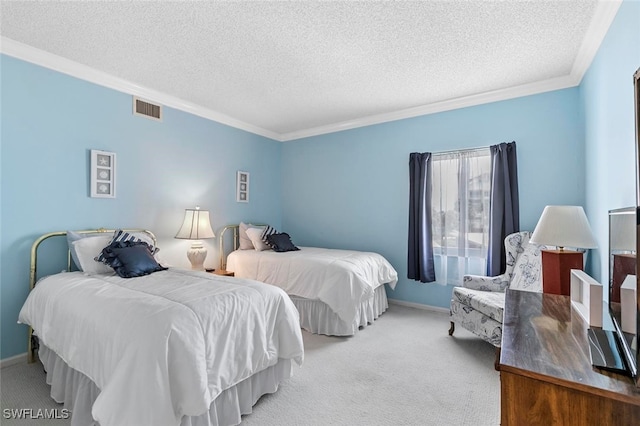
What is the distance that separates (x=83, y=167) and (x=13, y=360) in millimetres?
1766

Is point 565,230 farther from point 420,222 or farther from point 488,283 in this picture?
point 420,222

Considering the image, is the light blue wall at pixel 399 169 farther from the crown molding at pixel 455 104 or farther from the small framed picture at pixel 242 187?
the small framed picture at pixel 242 187

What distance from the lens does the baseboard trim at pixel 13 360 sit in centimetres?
253

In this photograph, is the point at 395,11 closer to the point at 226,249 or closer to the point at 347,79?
the point at 347,79

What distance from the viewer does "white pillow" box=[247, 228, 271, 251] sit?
14.0 feet

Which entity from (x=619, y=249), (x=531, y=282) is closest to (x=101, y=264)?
(x=619, y=249)

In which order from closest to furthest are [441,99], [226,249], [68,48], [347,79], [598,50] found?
1. [598,50]
2. [68,48]
3. [347,79]
4. [441,99]
5. [226,249]

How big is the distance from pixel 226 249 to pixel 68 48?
110 inches

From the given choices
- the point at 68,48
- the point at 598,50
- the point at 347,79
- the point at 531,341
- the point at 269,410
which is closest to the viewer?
the point at 531,341

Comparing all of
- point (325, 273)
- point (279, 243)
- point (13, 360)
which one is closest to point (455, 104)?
point (325, 273)

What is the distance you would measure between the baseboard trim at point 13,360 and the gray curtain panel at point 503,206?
460cm

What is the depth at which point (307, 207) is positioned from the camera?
→ 515cm

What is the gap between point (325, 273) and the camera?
10.8 ft

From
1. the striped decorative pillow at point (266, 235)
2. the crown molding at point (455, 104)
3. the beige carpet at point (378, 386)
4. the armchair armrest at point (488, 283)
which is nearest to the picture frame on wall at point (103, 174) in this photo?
the beige carpet at point (378, 386)
